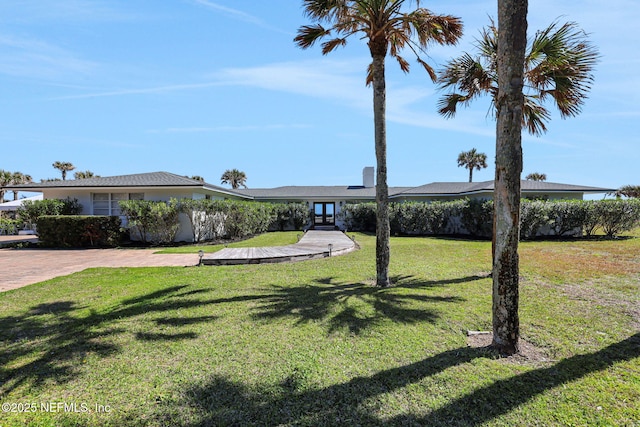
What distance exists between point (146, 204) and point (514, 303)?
15.6 meters

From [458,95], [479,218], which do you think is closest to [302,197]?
[479,218]

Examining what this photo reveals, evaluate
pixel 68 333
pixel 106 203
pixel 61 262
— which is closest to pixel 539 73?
pixel 68 333

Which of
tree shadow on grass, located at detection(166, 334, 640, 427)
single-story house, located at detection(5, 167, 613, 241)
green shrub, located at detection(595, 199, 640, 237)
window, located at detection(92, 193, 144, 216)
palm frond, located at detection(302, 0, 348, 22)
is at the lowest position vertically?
tree shadow on grass, located at detection(166, 334, 640, 427)

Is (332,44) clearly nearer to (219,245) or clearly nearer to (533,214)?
(219,245)

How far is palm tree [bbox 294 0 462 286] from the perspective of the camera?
Result: 23.5 feet

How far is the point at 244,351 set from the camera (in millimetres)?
3906

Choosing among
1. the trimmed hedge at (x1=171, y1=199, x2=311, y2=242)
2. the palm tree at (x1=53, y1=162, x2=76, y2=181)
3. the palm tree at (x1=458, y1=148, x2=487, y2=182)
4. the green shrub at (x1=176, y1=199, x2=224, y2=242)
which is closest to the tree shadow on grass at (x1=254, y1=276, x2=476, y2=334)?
the green shrub at (x1=176, y1=199, x2=224, y2=242)

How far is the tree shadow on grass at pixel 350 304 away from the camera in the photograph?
5043mm

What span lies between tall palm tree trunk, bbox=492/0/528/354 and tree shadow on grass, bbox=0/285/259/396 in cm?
415

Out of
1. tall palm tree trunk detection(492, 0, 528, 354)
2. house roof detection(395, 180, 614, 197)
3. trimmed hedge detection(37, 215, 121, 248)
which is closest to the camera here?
tall palm tree trunk detection(492, 0, 528, 354)

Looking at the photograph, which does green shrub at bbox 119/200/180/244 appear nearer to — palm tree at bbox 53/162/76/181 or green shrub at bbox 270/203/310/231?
green shrub at bbox 270/203/310/231

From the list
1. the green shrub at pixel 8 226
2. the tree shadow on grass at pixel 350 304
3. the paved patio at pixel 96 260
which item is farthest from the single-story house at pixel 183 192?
the tree shadow on grass at pixel 350 304

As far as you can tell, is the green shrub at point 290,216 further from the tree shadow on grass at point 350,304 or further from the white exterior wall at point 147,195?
the tree shadow on grass at point 350,304

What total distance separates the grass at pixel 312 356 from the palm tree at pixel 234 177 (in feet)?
157
